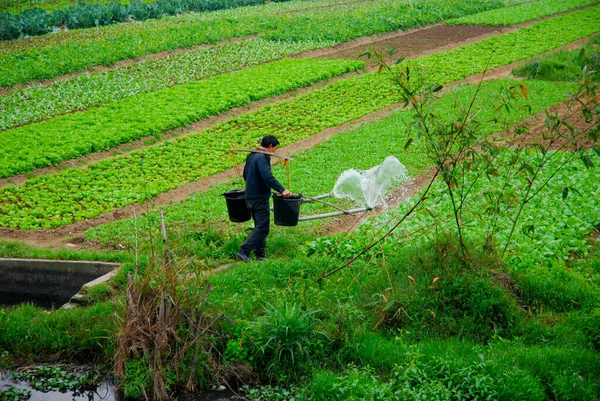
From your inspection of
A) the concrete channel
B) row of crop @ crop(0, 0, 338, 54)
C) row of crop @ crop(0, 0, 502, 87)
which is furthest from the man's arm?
row of crop @ crop(0, 0, 338, 54)

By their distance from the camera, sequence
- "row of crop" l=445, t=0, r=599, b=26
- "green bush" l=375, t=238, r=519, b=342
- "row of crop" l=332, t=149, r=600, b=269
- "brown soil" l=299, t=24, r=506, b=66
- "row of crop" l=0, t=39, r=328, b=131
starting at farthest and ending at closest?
1. "row of crop" l=445, t=0, r=599, b=26
2. "brown soil" l=299, t=24, r=506, b=66
3. "row of crop" l=0, t=39, r=328, b=131
4. "row of crop" l=332, t=149, r=600, b=269
5. "green bush" l=375, t=238, r=519, b=342

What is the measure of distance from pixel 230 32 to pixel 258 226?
22.9 m

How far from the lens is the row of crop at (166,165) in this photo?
43.8ft

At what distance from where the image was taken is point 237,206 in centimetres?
1067

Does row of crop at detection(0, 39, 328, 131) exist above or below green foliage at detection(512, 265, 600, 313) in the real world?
above

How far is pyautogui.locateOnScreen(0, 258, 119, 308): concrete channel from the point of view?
10.4 meters

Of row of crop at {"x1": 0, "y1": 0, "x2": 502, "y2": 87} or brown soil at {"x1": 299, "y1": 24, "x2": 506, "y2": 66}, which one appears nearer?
row of crop at {"x1": 0, "y1": 0, "x2": 502, "y2": 87}

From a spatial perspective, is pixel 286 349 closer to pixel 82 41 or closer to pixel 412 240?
pixel 412 240

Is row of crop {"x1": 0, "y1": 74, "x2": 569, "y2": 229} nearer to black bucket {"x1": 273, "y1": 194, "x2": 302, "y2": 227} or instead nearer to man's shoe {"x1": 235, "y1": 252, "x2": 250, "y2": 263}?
man's shoe {"x1": 235, "y1": 252, "x2": 250, "y2": 263}

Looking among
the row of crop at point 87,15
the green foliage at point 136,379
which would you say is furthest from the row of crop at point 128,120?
the row of crop at point 87,15

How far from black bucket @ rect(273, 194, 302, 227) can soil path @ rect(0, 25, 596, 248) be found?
2.87 feet

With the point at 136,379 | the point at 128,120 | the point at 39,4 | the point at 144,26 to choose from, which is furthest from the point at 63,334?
the point at 39,4

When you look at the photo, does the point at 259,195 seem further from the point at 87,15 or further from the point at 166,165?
the point at 87,15

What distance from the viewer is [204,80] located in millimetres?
23078
